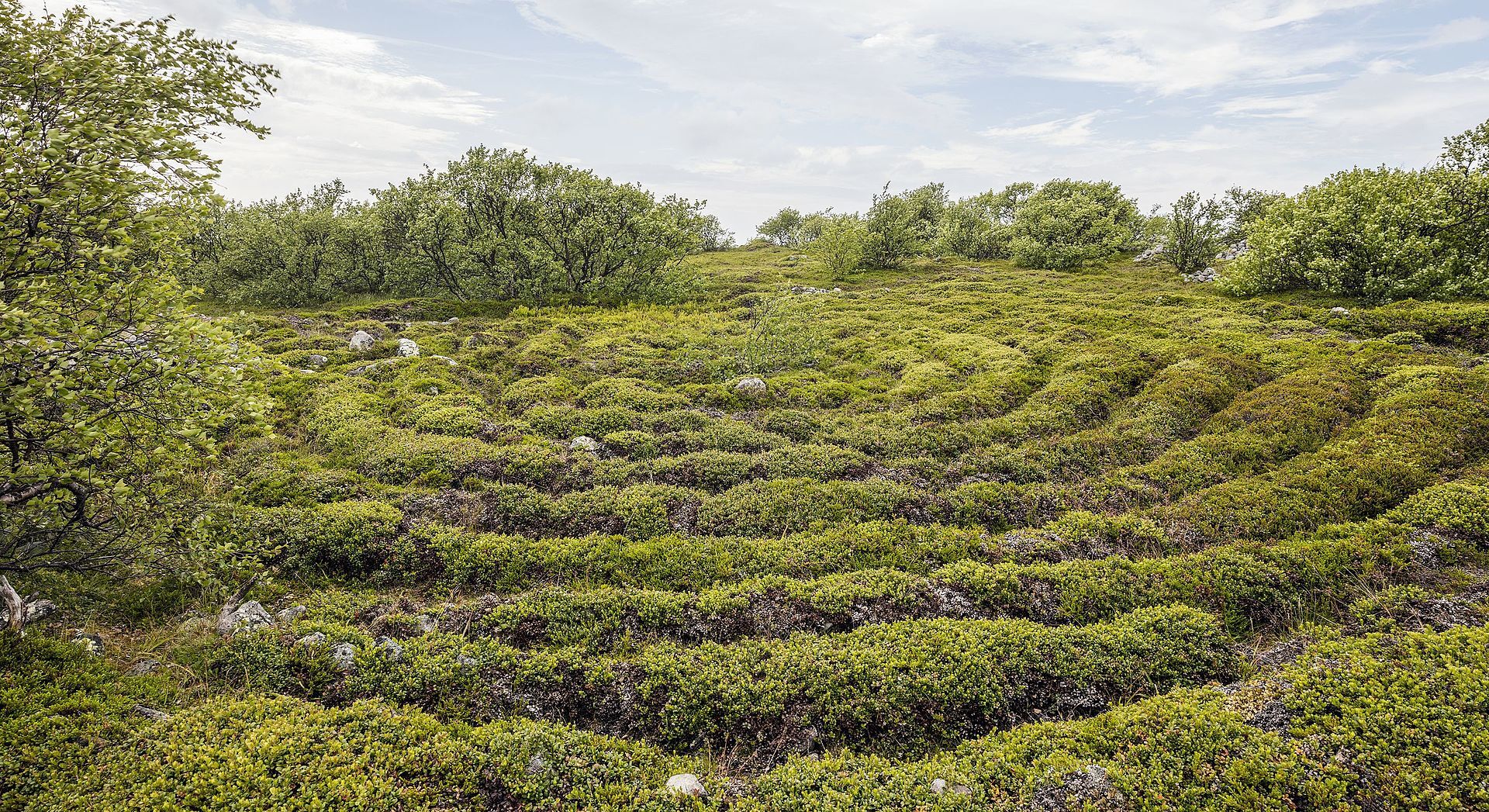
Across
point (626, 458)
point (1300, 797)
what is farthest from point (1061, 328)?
point (1300, 797)

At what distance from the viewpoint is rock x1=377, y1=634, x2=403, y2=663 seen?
364 inches

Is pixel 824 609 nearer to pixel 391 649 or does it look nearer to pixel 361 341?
pixel 391 649

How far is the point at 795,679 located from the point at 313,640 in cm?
789

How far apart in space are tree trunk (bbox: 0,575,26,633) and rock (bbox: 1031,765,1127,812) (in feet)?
46.0

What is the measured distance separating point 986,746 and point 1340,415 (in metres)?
16.4

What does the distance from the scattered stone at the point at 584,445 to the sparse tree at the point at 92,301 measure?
915 cm

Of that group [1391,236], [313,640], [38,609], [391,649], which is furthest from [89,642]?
[1391,236]

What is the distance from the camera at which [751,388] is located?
2350 centimetres

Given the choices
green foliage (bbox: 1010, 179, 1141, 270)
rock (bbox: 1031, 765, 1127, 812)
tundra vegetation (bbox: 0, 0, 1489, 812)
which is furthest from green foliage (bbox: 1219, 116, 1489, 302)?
rock (bbox: 1031, 765, 1127, 812)

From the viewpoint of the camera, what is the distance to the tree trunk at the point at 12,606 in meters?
8.13

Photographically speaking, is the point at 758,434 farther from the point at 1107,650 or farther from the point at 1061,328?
the point at 1061,328

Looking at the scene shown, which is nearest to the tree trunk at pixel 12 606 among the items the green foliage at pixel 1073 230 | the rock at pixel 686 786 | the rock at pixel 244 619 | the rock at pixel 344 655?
the rock at pixel 244 619

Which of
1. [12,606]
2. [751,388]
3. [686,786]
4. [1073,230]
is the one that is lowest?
[686,786]

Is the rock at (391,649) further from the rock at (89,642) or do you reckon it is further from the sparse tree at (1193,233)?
the sparse tree at (1193,233)
